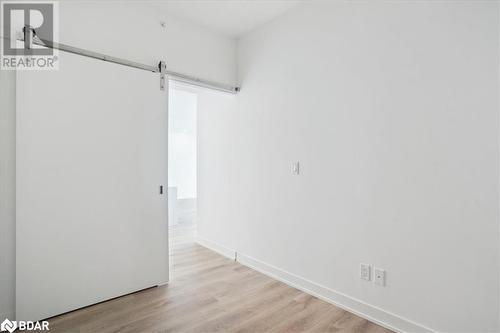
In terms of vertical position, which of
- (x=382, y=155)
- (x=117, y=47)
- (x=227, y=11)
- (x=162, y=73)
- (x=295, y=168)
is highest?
(x=227, y=11)

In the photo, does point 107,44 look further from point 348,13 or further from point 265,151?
point 348,13

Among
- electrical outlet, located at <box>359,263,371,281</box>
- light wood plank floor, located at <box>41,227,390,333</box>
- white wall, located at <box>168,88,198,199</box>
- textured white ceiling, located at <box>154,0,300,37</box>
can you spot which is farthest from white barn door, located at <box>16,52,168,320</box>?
white wall, located at <box>168,88,198,199</box>

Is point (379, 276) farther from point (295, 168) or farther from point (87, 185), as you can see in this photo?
point (87, 185)

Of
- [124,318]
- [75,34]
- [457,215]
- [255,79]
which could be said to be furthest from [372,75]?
[124,318]

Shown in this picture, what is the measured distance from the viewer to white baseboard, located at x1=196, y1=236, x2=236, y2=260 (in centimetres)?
360

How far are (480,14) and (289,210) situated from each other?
6.95 ft

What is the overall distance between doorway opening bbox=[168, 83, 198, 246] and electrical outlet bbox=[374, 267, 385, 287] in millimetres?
3969

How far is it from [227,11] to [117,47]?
3.98 ft

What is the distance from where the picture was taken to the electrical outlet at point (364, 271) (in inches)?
87.2

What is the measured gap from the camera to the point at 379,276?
2145mm

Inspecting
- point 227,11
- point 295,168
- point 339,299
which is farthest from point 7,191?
point 339,299

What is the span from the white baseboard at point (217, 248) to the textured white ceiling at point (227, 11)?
9.36 ft

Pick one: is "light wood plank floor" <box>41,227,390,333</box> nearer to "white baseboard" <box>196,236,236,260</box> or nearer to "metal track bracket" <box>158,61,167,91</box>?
"white baseboard" <box>196,236,236,260</box>

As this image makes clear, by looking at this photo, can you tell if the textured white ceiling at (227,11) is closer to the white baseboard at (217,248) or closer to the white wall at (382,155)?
the white wall at (382,155)
